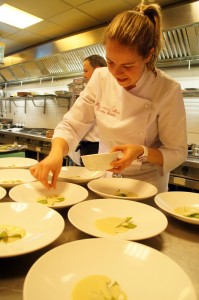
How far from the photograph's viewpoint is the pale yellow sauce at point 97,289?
1.57ft

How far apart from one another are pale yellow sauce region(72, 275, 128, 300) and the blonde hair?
2.75 feet

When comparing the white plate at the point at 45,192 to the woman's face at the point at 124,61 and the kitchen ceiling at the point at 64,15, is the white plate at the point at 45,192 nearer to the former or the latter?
the woman's face at the point at 124,61

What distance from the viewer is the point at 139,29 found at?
0.98 metres

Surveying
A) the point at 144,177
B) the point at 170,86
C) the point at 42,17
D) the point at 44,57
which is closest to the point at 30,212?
the point at 144,177

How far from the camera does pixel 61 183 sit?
107 centimetres

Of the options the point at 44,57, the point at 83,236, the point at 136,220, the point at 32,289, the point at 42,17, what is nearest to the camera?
the point at 32,289

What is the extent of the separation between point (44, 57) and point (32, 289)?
183 inches

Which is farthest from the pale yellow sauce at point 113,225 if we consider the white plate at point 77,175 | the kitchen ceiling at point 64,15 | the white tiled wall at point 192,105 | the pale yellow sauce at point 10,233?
the kitchen ceiling at point 64,15

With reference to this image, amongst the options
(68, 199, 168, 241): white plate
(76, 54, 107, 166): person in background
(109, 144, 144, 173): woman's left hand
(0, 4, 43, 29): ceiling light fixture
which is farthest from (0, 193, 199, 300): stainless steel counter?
(0, 4, 43, 29): ceiling light fixture

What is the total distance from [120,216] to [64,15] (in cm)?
327

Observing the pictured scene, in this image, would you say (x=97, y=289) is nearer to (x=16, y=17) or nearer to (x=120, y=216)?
(x=120, y=216)

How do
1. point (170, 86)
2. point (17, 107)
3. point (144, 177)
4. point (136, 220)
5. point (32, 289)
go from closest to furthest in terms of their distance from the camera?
1. point (32, 289)
2. point (136, 220)
3. point (170, 86)
4. point (144, 177)
5. point (17, 107)

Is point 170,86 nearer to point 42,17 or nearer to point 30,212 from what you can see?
point 30,212

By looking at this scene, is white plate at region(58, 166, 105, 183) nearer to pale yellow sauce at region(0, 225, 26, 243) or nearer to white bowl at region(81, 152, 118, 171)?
white bowl at region(81, 152, 118, 171)
